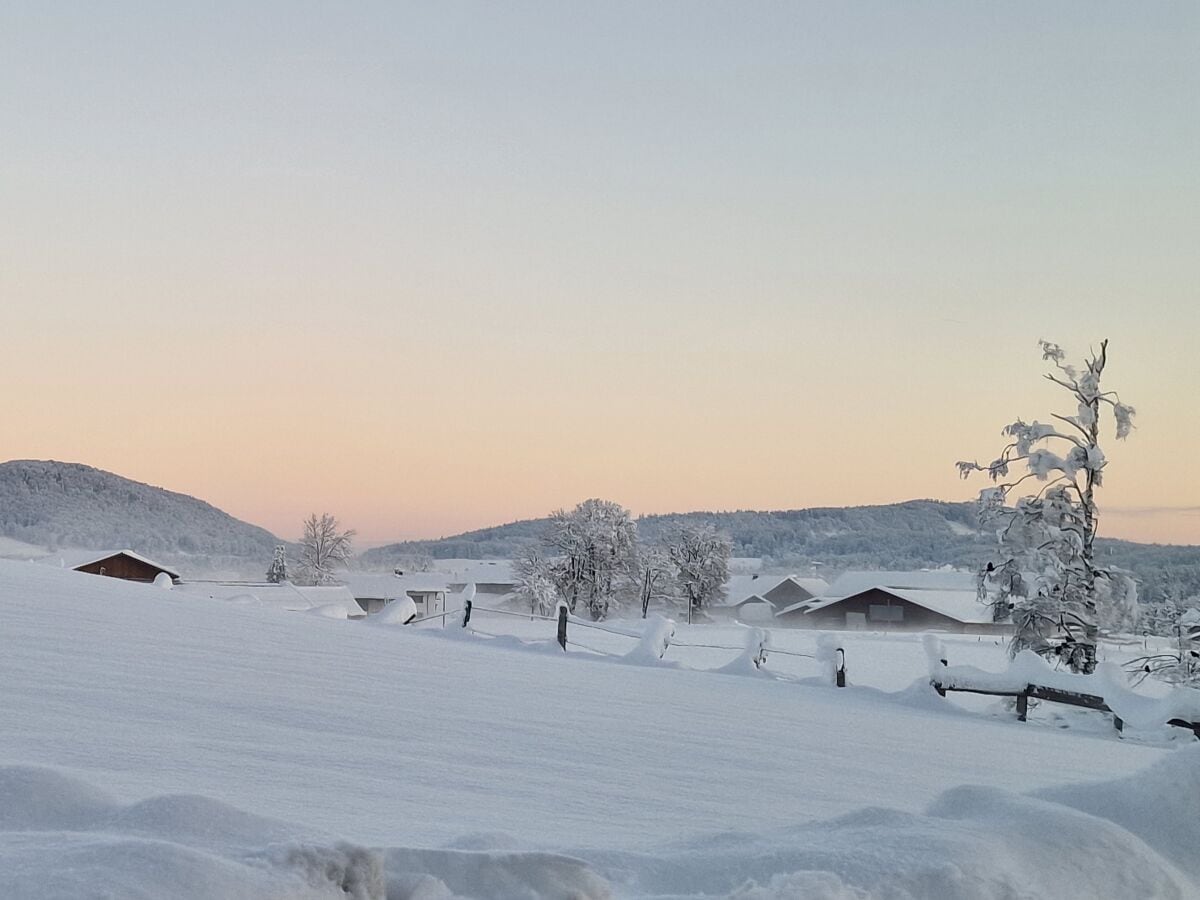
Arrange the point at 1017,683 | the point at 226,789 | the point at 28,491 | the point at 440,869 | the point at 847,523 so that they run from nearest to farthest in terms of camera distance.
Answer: the point at 440,869 → the point at 226,789 → the point at 1017,683 → the point at 28,491 → the point at 847,523

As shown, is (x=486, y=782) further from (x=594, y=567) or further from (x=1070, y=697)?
(x=594, y=567)

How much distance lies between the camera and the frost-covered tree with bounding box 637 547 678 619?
7206cm

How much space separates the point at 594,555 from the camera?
69.5 m

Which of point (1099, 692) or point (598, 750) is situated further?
point (1099, 692)


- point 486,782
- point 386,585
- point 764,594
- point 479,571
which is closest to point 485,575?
point 479,571

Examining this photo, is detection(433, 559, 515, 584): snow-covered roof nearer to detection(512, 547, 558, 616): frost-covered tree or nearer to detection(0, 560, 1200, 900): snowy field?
detection(512, 547, 558, 616): frost-covered tree

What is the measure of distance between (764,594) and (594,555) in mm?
27316

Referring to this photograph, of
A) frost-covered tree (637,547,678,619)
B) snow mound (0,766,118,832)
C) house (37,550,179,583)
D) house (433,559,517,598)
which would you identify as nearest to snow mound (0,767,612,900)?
snow mound (0,766,118,832)

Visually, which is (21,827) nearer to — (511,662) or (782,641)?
(511,662)

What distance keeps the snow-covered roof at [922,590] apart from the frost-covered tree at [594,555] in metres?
16.6

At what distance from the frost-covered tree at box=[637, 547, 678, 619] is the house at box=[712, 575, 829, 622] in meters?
11.6

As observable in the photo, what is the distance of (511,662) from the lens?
12039mm

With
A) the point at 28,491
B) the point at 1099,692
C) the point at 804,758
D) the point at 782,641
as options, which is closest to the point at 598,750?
the point at 804,758

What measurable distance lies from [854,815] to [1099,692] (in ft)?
31.6
